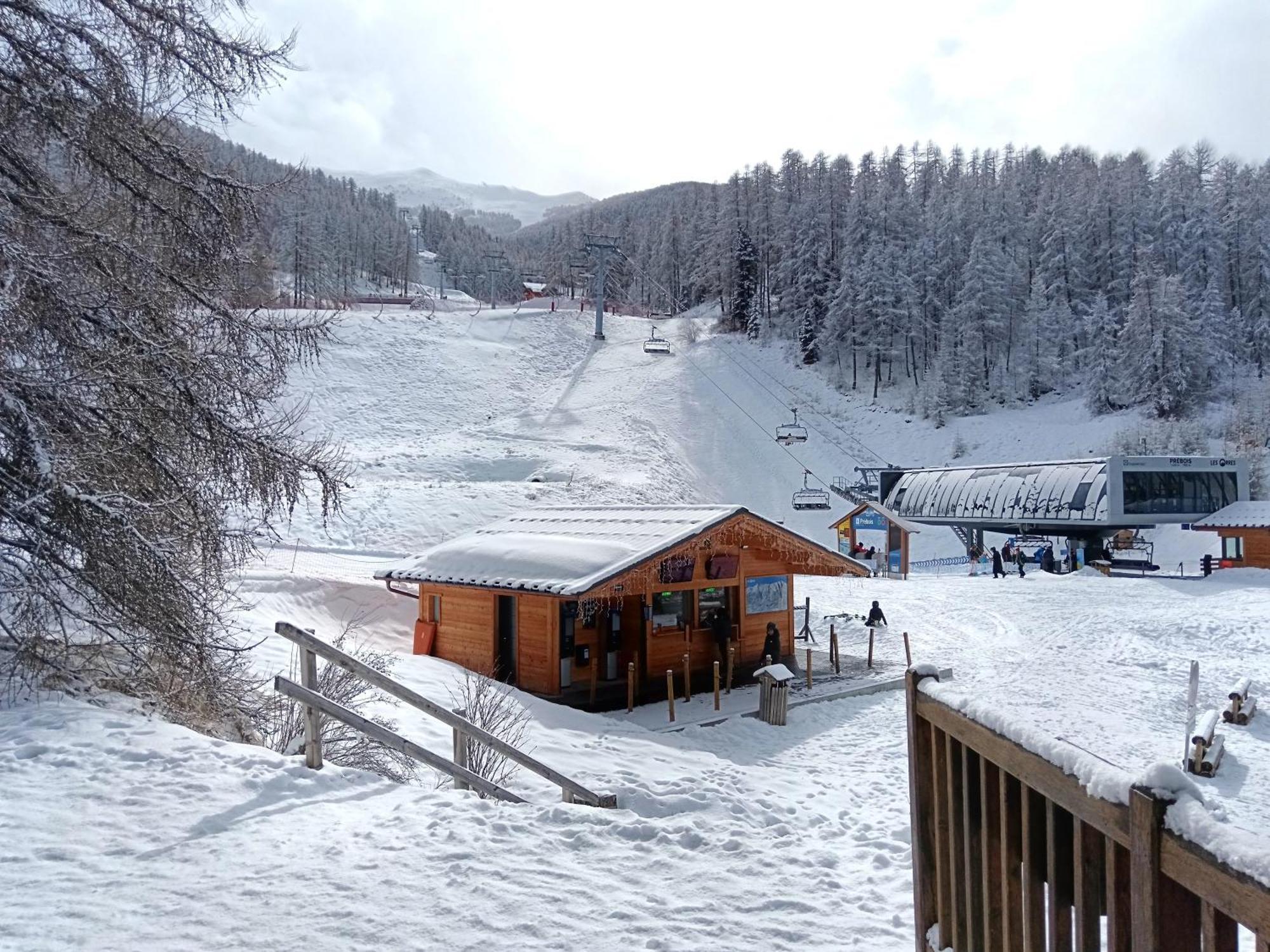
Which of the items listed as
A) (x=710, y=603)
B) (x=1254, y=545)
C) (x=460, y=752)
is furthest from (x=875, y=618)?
(x=1254, y=545)

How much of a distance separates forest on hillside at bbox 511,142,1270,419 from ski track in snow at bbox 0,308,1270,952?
30.2m

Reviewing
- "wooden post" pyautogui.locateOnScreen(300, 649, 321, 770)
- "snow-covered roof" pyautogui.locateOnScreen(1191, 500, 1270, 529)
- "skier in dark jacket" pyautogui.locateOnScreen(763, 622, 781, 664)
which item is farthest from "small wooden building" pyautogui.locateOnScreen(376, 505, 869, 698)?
"snow-covered roof" pyautogui.locateOnScreen(1191, 500, 1270, 529)

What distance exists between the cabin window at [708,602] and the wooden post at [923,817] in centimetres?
1342

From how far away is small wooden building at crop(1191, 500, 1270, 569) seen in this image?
3067 centimetres

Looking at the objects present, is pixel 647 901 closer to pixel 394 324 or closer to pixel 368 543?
pixel 368 543

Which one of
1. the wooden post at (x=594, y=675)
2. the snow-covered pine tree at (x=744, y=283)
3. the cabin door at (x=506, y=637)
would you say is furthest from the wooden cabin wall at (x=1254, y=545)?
the snow-covered pine tree at (x=744, y=283)

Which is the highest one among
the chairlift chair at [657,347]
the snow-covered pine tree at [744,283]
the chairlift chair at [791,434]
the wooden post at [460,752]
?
the snow-covered pine tree at [744,283]

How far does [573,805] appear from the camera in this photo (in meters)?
7.00

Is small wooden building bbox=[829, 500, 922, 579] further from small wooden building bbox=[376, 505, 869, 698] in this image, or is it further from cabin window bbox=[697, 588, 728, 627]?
cabin window bbox=[697, 588, 728, 627]

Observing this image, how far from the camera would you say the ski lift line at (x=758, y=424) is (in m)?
46.9

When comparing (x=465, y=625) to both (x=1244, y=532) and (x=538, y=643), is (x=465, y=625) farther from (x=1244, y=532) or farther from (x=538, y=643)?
(x=1244, y=532)

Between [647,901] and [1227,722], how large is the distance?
12.9 meters

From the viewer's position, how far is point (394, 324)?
6669 centimetres

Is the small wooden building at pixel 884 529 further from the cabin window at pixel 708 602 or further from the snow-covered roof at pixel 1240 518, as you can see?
the cabin window at pixel 708 602
